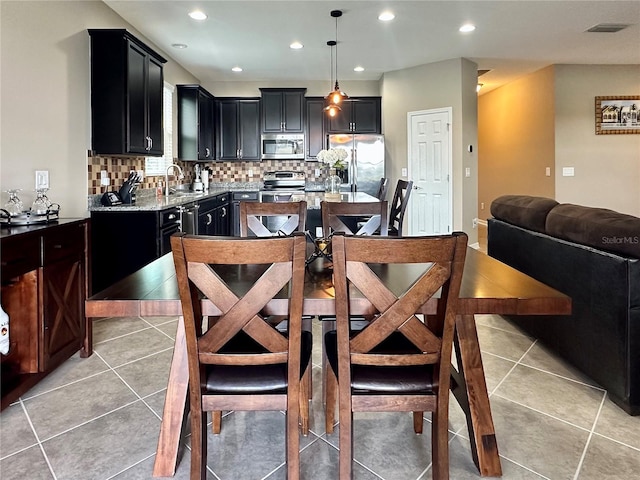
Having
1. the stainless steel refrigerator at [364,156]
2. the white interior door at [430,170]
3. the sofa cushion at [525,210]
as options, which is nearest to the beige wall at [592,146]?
the white interior door at [430,170]

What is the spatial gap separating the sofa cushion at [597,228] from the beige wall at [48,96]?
3467 millimetres

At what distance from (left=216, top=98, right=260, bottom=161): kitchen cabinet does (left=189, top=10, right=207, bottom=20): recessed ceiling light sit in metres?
2.85

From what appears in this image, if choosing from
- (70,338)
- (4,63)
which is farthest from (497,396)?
(4,63)

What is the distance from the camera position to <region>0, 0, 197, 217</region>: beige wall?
9.33ft

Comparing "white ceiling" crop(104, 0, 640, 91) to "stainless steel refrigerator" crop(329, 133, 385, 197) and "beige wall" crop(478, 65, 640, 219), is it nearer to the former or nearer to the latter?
"beige wall" crop(478, 65, 640, 219)

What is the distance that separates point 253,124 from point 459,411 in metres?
6.22

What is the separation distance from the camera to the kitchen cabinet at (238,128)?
24.3 ft

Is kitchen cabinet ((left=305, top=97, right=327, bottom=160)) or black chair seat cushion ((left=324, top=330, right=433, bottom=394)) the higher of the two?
kitchen cabinet ((left=305, top=97, right=327, bottom=160))

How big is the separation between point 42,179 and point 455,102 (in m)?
5.39

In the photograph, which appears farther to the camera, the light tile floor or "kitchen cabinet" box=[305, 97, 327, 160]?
"kitchen cabinet" box=[305, 97, 327, 160]

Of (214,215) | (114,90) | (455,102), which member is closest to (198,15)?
(114,90)

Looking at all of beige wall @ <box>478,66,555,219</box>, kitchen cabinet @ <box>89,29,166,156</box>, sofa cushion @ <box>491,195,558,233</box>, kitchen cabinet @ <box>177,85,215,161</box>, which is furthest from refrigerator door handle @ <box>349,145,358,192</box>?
kitchen cabinet @ <box>89,29,166,156</box>

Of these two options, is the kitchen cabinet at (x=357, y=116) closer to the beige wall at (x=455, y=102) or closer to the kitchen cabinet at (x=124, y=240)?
the beige wall at (x=455, y=102)

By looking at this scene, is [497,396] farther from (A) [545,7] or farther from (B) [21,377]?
(A) [545,7]
